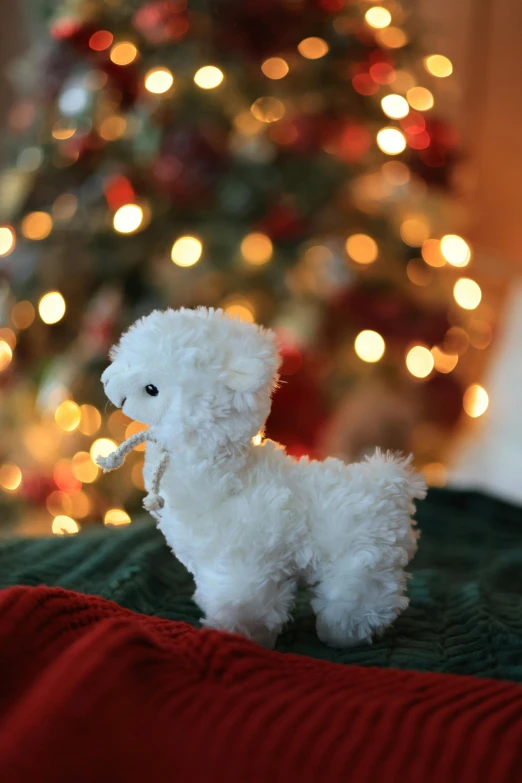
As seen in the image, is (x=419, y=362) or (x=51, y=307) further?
(x=419, y=362)

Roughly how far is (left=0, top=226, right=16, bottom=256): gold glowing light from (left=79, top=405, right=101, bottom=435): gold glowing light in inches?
14.3

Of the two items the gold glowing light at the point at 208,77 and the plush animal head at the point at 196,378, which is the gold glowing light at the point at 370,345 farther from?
the plush animal head at the point at 196,378

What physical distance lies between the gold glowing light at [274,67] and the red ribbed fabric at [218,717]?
1.37 meters

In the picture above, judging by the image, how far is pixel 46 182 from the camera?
155 cm

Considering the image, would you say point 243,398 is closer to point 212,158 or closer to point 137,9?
point 212,158

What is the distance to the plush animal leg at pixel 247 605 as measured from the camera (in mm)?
503

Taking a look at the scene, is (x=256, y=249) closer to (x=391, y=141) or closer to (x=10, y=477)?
(x=391, y=141)

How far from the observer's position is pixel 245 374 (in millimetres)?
490

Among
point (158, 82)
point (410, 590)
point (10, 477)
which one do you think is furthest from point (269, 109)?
point (410, 590)

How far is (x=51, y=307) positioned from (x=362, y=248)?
0.68 metres

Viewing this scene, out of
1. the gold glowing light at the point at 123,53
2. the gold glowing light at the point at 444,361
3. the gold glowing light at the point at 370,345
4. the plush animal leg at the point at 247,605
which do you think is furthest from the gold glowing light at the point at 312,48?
the plush animal leg at the point at 247,605

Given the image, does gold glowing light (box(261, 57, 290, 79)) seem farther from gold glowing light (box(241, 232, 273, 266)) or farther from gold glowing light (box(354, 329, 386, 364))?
gold glowing light (box(354, 329, 386, 364))

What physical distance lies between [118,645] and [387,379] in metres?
1.37

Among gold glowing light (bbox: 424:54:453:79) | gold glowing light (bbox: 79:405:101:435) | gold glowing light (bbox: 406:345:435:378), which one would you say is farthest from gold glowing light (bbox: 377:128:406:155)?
gold glowing light (bbox: 79:405:101:435)
